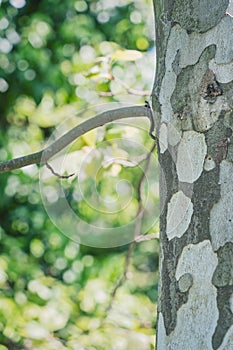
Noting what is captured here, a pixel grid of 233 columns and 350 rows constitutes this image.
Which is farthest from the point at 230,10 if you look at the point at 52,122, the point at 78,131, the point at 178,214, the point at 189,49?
the point at 52,122

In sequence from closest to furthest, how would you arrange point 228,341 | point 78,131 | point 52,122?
point 228,341
point 78,131
point 52,122

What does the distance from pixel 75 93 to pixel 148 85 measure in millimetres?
350

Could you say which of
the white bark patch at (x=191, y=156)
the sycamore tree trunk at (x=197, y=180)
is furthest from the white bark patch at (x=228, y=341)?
the white bark patch at (x=191, y=156)

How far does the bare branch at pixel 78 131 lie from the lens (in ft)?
2.37

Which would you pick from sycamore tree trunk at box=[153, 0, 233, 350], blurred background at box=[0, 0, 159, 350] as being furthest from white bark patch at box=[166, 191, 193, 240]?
blurred background at box=[0, 0, 159, 350]

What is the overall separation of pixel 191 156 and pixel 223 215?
0.06 m

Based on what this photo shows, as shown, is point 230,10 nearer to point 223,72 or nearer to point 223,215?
point 223,72

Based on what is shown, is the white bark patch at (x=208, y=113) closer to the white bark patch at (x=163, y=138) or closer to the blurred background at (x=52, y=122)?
the white bark patch at (x=163, y=138)

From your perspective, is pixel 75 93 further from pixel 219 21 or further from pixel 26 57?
pixel 219 21

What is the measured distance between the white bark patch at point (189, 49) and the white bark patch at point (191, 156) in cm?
3

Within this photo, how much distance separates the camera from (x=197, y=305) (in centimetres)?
51

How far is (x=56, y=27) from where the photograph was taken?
266 cm

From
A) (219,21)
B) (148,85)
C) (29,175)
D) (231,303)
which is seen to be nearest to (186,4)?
(219,21)

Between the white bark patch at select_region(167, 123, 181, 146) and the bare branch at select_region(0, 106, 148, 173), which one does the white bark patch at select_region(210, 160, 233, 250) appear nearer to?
the white bark patch at select_region(167, 123, 181, 146)
